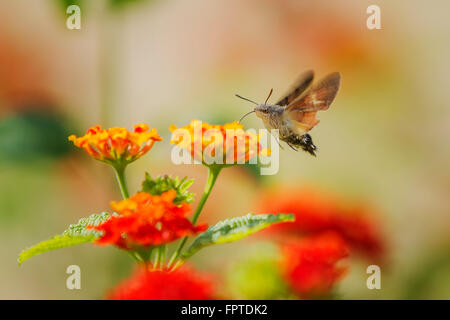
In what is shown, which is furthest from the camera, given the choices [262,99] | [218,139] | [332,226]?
[262,99]

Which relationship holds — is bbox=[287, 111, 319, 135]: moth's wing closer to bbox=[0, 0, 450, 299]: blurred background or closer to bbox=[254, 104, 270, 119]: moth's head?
bbox=[254, 104, 270, 119]: moth's head

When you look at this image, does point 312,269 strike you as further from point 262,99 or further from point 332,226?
point 262,99

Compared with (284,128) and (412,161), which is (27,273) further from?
(412,161)

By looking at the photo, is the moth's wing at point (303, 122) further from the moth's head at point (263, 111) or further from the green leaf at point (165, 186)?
the green leaf at point (165, 186)

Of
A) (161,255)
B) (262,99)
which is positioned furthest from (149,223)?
(262,99)

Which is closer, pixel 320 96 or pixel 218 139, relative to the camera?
pixel 218 139
